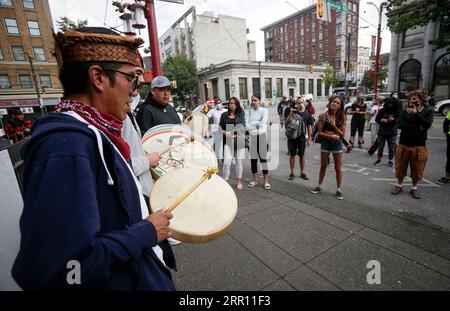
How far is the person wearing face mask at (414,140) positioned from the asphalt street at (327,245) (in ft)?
1.39

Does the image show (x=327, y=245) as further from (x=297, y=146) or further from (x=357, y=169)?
(x=357, y=169)

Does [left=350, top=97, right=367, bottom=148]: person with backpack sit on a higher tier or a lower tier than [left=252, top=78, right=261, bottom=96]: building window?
lower

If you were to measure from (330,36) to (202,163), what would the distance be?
67.4 meters

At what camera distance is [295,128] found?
545cm

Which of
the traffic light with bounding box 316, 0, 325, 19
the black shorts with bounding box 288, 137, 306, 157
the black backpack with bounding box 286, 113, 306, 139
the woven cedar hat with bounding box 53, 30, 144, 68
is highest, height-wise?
the traffic light with bounding box 316, 0, 325, 19

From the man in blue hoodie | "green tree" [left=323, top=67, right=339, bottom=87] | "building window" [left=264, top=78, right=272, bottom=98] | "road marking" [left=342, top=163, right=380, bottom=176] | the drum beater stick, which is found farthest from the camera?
"green tree" [left=323, top=67, right=339, bottom=87]

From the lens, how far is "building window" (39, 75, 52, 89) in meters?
28.0

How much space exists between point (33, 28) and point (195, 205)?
117ft

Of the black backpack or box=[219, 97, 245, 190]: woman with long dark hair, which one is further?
the black backpack

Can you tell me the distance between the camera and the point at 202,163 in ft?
7.14

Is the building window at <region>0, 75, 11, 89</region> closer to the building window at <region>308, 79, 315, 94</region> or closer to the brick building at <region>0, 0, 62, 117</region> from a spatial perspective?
the brick building at <region>0, 0, 62, 117</region>

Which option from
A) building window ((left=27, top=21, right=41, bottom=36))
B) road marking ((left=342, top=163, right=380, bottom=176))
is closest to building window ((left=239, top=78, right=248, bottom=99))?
building window ((left=27, top=21, right=41, bottom=36))
